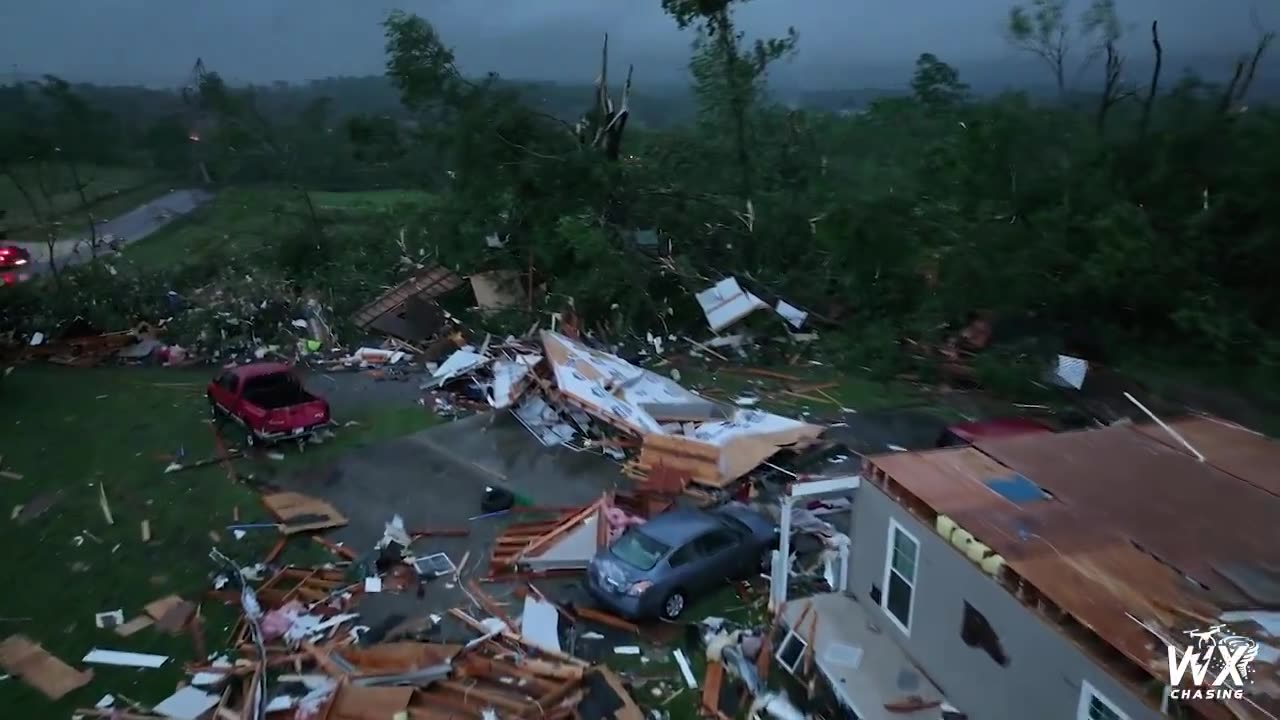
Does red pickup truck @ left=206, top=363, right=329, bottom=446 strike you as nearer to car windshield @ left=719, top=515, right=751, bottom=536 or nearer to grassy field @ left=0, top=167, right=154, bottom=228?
car windshield @ left=719, top=515, right=751, bottom=536

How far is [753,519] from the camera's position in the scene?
1124cm

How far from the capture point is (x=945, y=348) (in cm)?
2038

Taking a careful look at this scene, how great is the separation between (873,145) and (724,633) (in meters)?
22.4

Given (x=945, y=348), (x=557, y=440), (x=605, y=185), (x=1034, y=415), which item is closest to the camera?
(x=557, y=440)

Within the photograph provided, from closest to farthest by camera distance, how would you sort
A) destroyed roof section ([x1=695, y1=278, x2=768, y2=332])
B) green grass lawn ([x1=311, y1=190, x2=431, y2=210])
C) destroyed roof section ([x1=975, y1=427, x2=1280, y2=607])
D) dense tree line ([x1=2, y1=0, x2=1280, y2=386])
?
1. destroyed roof section ([x1=975, y1=427, x2=1280, y2=607])
2. dense tree line ([x1=2, y1=0, x2=1280, y2=386])
3. destroyed roof section ([x1=695, y1=278, x2=768, y2=332])
4. green grass lawn ([x1=311, y1=190, x2=431, y2=210])

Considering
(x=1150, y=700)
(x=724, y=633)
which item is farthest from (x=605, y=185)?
(x=1150, y=700)

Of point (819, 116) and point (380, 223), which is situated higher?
point (819, 116)

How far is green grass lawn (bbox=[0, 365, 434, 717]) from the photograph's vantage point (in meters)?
9.38

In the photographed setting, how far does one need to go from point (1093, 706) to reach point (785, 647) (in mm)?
3267

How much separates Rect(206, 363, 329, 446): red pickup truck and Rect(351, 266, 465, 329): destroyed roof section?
656cm

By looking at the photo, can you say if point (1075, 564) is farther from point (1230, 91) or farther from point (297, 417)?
point (1230, 91)

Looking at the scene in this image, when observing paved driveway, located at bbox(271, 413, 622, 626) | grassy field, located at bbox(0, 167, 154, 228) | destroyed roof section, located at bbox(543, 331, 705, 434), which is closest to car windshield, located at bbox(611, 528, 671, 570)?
paved driveway, located at bbox(271, 413, 622, 626)

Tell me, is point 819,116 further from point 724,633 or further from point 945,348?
point 724,633

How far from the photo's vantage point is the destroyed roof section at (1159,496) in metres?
6.88
